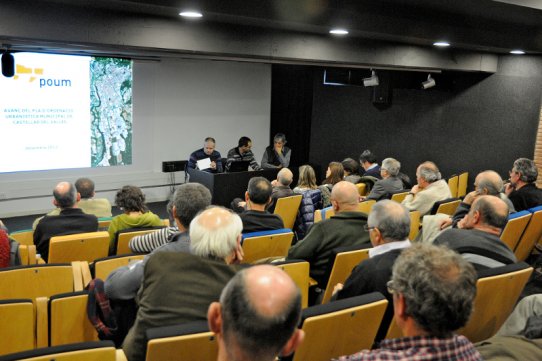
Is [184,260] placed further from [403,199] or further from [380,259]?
[403,199]

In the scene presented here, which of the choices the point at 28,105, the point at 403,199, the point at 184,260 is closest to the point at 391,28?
the point at 403,199

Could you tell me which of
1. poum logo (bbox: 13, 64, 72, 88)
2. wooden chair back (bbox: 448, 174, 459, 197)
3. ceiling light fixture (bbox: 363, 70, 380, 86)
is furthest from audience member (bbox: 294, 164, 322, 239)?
poum logo (bbox: 13, 64, 72, 88)

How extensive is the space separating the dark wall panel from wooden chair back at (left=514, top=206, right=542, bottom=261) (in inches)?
129

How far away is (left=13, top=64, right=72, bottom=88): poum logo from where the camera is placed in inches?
306

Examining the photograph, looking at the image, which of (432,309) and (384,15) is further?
(384,15)

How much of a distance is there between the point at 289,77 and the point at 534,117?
4908mm

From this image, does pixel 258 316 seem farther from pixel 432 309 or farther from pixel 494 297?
pixel 494 297

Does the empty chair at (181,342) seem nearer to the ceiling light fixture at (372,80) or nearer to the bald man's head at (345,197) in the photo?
the bald man's head at (345,197)

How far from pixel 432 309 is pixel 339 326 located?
0.71m

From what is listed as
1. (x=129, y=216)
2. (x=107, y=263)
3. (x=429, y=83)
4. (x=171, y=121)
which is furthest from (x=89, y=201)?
(x=429, y=83)

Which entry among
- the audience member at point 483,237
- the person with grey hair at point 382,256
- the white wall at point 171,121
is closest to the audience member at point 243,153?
the white wall at point 171,121

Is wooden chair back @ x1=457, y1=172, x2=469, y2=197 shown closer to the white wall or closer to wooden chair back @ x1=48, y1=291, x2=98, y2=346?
the white wall

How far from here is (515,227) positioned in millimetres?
4305

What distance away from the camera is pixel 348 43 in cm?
650
